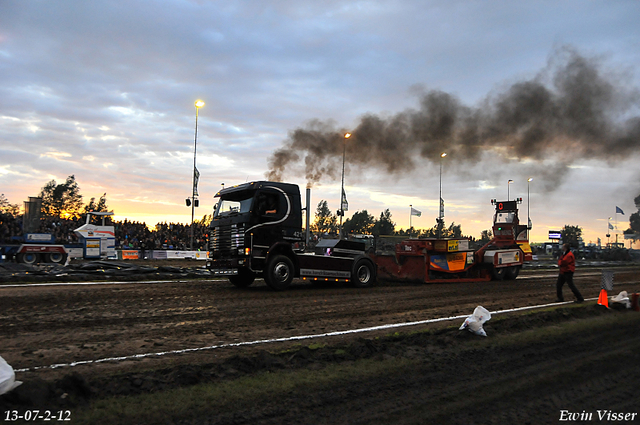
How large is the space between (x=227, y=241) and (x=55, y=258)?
624 inches

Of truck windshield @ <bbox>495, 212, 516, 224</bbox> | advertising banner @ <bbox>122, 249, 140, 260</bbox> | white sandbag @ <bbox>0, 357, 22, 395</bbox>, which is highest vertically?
truck windshield @ <bbox>495, 212, 516, 224</bbox>

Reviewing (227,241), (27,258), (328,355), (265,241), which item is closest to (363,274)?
(265,241)

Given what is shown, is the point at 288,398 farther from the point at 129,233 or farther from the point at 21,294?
the point at 129,233

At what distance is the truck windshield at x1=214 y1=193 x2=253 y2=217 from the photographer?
1310cm

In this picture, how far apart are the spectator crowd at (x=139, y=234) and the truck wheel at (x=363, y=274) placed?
71.5ft

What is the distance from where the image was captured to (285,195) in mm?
13547

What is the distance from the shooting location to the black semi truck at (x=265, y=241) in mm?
12797

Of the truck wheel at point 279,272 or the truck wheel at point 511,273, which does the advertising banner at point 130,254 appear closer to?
the truck wheel at point 279,272

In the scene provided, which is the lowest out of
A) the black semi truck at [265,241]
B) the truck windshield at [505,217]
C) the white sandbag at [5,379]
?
the white sandbag at [5,379]

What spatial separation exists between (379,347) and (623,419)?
2.75 m

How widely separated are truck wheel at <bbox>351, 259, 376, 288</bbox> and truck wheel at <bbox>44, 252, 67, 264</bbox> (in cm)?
1740

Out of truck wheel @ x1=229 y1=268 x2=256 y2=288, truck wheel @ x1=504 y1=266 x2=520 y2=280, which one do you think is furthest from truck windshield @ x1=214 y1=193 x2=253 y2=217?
truck wheel @ x1=504 y1=266 x2=520 y2=280

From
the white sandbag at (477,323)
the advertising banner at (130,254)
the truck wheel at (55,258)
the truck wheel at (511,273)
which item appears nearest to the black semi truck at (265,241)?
the white sandbag at (477,323)

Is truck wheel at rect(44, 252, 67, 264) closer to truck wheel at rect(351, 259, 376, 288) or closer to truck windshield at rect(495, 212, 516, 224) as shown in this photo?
truck wheel at rect(351, 259, 376, 288)
